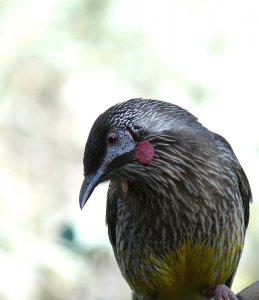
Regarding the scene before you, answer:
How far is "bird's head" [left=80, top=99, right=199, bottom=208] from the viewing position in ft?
18.8

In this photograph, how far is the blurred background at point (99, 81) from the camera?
816 cm

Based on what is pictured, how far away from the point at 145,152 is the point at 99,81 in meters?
2.71

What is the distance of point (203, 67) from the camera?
838 centimetres

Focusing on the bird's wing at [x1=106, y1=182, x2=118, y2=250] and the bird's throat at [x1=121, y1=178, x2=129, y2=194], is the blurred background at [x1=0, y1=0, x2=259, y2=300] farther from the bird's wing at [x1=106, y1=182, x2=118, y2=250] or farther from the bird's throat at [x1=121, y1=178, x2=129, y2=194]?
the bird's throat at [x1=121, y1=178, x2=129, y2=194]

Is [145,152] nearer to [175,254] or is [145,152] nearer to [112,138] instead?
[112,138]

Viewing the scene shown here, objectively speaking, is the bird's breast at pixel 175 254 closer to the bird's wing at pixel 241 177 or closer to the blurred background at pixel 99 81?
the bird's wing at pixel 241 177

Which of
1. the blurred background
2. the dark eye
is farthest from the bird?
the blurred background

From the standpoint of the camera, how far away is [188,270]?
20.4ft

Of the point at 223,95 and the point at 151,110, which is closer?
the point at 151,110

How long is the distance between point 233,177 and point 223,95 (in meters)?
2.08

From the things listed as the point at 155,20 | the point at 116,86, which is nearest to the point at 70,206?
the point at 116,86

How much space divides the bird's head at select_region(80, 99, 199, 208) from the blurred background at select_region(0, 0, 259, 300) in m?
1.58

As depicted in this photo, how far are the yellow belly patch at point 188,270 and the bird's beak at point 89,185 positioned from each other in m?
0.67

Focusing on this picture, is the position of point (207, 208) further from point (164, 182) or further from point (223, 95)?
point (223, 95)
